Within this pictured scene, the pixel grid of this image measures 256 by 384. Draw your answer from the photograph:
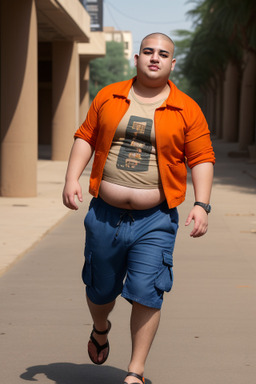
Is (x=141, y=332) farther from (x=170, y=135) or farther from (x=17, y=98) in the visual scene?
(x=17, y=98)

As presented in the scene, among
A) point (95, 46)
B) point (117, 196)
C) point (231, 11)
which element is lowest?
point (95, 46)

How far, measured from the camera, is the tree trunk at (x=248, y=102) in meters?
36.8

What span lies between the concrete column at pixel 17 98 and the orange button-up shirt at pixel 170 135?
11.6 m

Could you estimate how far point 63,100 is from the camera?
2994 centimetres

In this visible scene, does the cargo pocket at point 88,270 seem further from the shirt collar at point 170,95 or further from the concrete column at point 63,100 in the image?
the concrete column at point 63,100

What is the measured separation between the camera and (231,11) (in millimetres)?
33344

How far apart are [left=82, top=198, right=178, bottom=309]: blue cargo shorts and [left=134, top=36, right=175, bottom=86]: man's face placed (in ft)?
2.30

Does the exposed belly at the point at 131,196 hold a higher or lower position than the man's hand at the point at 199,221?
higher

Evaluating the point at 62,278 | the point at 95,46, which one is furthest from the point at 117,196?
the point at 95,46

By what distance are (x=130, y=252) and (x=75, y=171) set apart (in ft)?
1.83

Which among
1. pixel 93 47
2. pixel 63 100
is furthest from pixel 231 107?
pixel 63 100

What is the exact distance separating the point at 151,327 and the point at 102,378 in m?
0.64

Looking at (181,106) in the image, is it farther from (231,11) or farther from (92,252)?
(231,11)

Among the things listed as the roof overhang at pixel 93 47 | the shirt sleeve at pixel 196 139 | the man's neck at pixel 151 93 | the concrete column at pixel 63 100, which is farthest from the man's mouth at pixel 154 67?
the roof overhang at pixel 93 47
